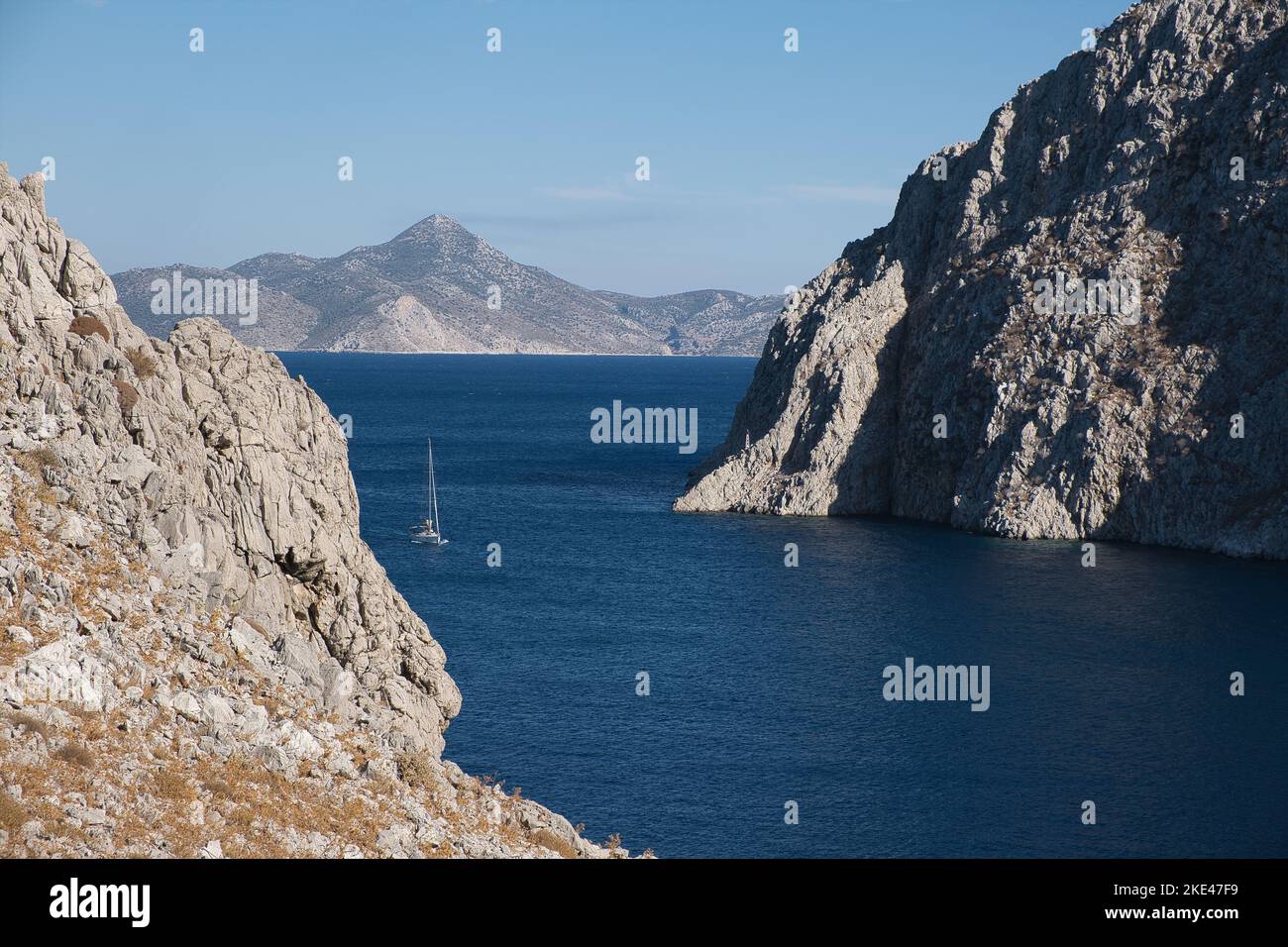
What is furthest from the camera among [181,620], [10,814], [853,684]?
[853,684]

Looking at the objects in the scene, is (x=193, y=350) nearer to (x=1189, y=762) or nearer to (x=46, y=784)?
(x=46, y=784)

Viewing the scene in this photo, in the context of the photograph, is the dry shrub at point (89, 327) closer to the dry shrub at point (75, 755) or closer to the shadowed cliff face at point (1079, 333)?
the dry shrub at point (75, 755)

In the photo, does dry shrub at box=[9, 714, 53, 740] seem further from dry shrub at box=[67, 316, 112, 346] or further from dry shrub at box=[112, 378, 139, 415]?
dry shrub at box=[67, 316, 112, 346]

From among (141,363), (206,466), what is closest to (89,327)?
(141,363)

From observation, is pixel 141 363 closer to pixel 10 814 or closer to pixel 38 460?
pixel 38 460

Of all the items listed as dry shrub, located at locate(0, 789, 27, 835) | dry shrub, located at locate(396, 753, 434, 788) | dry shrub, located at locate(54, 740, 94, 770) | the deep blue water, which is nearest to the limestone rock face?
dry shrub, located at locate(396, 753, 434, 788)
